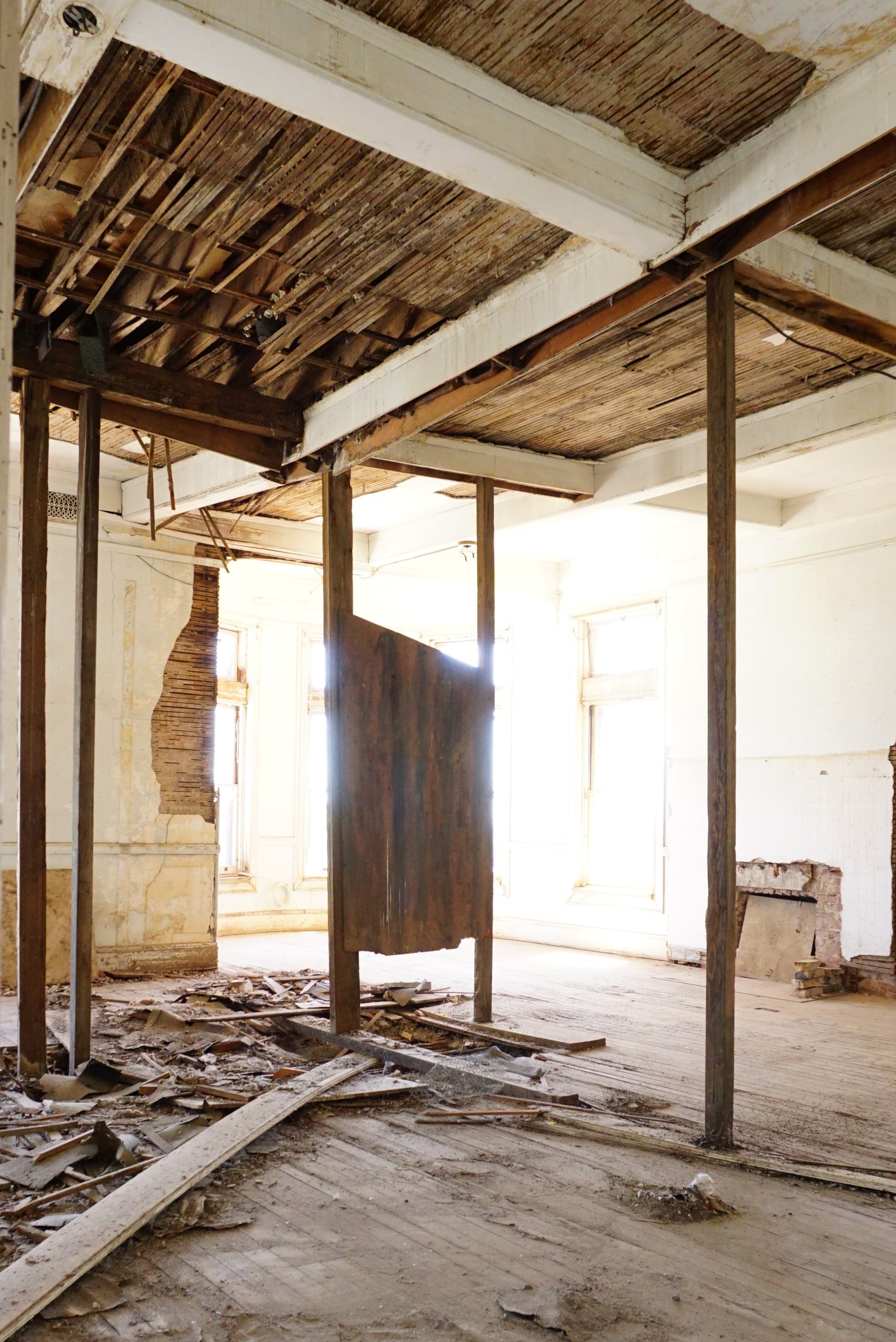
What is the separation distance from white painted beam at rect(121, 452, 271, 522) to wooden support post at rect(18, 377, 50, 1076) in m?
1.66

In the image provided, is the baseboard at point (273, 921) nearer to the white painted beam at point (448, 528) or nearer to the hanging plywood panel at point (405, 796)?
the white painted beam at point (448, 528)

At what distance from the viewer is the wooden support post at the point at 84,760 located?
503 cm

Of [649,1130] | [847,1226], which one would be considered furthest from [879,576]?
[847,1226]

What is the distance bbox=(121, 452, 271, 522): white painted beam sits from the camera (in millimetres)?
6707

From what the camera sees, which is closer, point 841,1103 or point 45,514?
point 841,1103

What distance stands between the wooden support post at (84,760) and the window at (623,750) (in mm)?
5695

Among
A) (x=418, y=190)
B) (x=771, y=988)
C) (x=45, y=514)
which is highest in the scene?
(x=418, y=190)

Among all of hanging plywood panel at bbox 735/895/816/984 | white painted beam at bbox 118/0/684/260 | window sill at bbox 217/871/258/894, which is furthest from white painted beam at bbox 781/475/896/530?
window sill at bbox 217/871/258/894

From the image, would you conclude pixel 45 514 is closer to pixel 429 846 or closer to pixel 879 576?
pixel 429 846

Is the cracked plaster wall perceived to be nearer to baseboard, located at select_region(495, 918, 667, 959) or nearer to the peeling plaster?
baseboard, located at select_region(495, 918, 667, 959)

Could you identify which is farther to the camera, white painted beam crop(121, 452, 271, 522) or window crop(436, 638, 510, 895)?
window crop(436, 638, 510, 895)

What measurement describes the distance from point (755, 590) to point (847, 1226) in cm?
615

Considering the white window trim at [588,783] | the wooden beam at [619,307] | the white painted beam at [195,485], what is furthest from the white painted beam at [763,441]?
the white window trim at [588,783]

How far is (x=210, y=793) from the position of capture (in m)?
8.52
